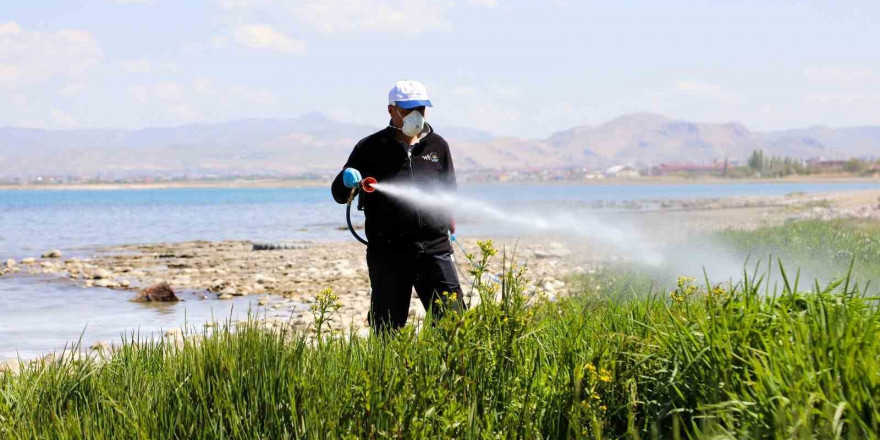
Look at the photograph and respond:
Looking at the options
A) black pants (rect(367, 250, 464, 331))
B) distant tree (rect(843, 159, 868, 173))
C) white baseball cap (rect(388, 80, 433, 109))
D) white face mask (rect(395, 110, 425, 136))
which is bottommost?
distant tree (rect(843, 159, 868, 173))

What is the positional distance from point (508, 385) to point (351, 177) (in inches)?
93.6

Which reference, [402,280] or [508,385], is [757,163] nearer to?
[402,280]

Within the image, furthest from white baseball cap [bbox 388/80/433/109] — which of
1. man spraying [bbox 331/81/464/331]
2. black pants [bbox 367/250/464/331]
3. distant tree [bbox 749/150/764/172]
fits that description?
distant tree [bbox 749/150/764/172]

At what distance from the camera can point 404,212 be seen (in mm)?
6656

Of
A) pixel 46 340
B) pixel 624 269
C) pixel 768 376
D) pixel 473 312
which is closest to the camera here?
pixel 768 376

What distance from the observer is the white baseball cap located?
6633 millimetres

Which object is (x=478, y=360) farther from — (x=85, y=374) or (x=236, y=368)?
(x=85, y=374)

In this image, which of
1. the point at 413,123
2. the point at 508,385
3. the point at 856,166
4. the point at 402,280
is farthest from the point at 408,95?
the point at 856,166

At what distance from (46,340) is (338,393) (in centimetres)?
889

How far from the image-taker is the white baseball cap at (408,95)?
663 centimetres

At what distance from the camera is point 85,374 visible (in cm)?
526

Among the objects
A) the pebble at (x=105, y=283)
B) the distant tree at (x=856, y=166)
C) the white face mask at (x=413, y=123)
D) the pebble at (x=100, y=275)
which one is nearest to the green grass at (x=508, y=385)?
the white face mask at (x=413, y=123)

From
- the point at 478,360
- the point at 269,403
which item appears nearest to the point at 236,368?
the point at 269,403

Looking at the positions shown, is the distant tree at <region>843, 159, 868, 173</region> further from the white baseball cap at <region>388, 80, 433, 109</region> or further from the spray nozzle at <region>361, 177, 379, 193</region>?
the spray nozzle at <region>361, 177, 379, 193</region>
